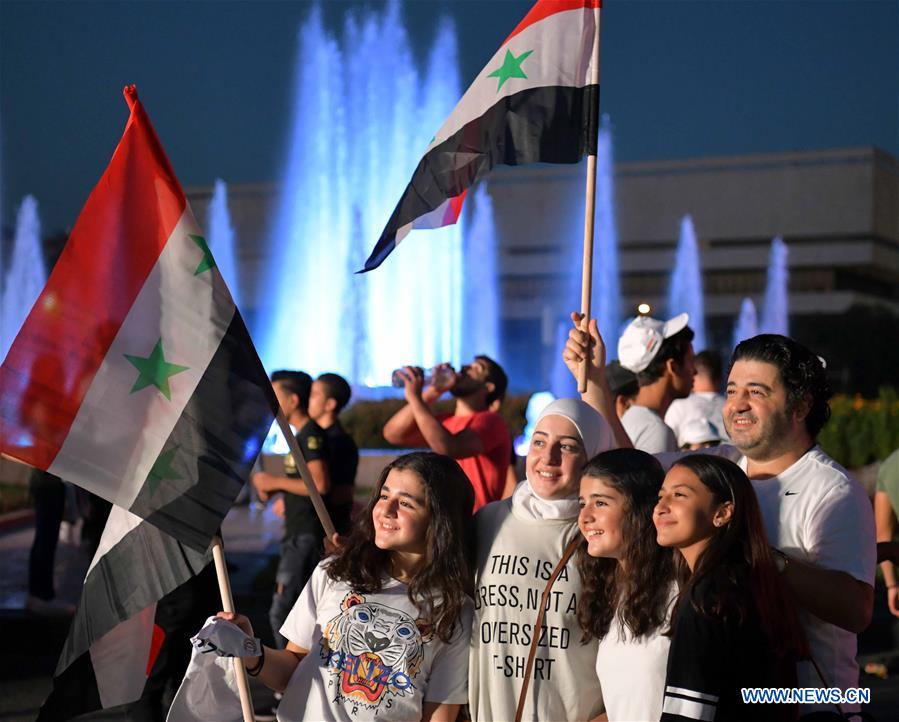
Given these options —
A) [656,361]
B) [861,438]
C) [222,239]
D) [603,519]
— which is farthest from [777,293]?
[603,519]

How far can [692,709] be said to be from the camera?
244 cm

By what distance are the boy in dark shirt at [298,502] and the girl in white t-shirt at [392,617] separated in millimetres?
2327

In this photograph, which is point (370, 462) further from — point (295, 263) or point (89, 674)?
point (295, 263)

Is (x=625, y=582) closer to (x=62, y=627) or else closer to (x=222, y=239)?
(x=62, y=627)

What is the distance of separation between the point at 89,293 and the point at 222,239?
48789mm

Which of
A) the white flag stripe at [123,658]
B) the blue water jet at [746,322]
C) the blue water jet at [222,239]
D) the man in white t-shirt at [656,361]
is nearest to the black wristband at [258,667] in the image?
the white flag stripe at [123,658]

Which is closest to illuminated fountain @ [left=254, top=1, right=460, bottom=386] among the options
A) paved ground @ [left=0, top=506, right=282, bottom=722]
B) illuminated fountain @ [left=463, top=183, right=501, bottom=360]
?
illuminated fountain @ [left=463, top=183, right=501, bottom=360]

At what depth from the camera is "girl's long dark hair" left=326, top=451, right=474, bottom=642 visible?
3.15 meters

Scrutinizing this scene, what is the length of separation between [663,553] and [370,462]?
12.7 metres

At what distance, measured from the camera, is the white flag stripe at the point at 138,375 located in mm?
3400

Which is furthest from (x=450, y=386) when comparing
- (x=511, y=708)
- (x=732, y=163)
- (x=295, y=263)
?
(x=732, y=163)

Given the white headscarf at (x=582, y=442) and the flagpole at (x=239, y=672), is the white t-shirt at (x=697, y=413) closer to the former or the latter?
the white headscarf at (x=582, y=442)

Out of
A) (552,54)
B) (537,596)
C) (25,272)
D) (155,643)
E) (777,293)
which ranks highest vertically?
(777,293)

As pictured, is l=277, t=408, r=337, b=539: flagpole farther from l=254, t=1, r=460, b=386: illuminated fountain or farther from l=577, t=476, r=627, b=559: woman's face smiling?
l=254, t=1, r=460, b=386: illuminated fountain
